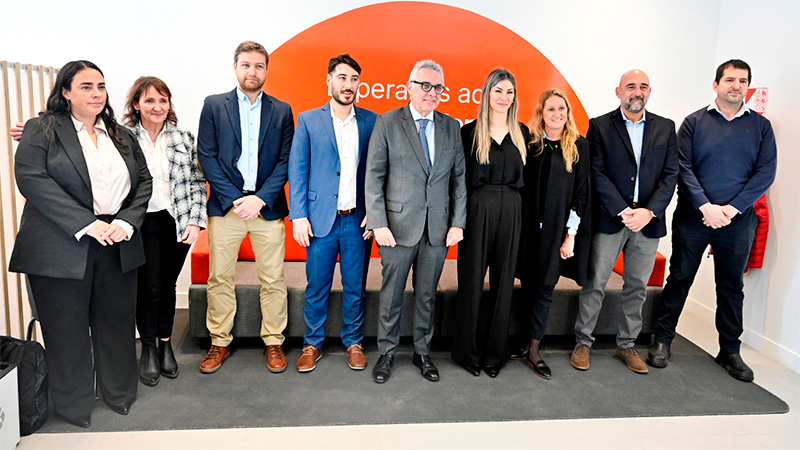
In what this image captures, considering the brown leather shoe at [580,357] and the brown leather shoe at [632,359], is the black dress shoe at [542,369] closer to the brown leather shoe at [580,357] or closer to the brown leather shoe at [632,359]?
the brown leather shoe at [580,357]

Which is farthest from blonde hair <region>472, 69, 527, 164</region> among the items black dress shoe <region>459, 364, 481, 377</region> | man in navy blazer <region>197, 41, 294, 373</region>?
black dress shoe <region>459, 364, 481, 377</region>

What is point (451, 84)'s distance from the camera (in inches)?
201

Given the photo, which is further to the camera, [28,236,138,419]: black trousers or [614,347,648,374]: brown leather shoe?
[614,347,648,374]: brown leather shoe

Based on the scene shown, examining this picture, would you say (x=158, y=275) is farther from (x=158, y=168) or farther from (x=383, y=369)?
(x=383, y=369)

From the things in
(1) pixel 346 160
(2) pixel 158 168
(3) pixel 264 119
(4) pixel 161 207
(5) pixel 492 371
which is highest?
(3) pixel 264 119

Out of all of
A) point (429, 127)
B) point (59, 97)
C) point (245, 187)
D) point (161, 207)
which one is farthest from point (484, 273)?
point (59, 97)

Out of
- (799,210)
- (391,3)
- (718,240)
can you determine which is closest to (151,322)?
(391,3)

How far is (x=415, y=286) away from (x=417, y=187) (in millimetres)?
694

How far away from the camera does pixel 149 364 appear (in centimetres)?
360

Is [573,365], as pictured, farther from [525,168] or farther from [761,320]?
[761,320]

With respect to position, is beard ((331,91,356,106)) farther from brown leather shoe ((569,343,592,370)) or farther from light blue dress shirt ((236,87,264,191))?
brown leather shoe ((569,343,592,370))

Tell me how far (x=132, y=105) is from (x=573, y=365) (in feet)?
11.0

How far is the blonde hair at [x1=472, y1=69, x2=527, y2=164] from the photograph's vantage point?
351cm

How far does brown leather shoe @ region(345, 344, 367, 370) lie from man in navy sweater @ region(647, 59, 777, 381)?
206 centimetres
